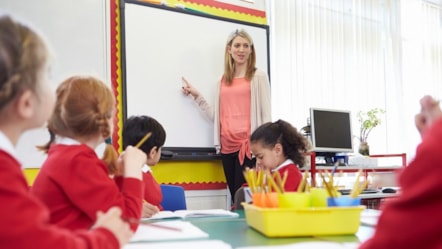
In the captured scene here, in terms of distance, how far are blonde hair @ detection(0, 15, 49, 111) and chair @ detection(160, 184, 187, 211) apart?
4.88 ft

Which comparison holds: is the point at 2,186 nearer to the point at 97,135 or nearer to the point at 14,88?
the point at 14,88

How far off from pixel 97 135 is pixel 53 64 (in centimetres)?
42

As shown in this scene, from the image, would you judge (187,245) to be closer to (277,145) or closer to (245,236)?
(245,236)

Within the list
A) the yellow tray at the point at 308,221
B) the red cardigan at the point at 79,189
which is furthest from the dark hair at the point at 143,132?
the yellow tray at the point at 308,221

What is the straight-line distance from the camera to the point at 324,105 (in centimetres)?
388

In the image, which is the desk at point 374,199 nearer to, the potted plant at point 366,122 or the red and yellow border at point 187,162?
the potted plant at point 366,122

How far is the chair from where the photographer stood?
2084mm

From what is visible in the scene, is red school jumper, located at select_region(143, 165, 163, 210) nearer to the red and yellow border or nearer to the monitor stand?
the red and yellow border

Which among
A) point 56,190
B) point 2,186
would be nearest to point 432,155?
point 2,186

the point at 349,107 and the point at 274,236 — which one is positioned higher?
the point at 349,107

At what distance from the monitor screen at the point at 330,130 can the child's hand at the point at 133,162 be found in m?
2.29

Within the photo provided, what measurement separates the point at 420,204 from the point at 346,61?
3.79m

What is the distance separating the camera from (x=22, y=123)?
683 mm

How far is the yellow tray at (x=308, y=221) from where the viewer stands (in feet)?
3.22
